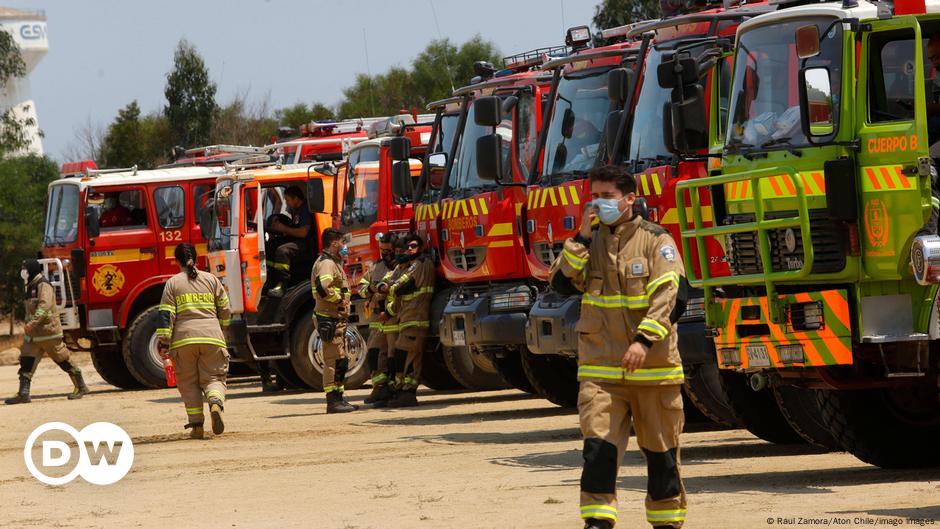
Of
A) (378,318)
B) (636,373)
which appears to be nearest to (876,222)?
(636,373)

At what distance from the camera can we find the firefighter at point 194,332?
1631cm

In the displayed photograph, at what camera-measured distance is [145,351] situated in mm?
24750

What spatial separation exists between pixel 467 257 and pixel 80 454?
4.32 meters

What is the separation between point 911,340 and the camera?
33.7 ft

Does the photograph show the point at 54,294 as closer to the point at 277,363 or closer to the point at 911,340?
the point at 277,363

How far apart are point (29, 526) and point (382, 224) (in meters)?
9.87

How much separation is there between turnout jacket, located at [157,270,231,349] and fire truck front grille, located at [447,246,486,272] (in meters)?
2.56

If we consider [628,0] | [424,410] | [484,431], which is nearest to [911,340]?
[484,431]

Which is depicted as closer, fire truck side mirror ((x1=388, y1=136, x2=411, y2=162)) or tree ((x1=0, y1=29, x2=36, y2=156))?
fire truck side mirror ((x1=388, y1=136, x2=411, y2=162))

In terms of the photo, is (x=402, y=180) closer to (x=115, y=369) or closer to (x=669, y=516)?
(x=115, y=369)

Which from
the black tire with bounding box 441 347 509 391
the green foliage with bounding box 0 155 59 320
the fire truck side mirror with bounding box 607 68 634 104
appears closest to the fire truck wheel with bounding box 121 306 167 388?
the black tire with bounding box 441 347 509 391

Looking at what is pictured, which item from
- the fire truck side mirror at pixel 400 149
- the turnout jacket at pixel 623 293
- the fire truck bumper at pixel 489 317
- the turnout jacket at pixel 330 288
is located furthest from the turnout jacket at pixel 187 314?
the turnout jacket at pixel 623 293

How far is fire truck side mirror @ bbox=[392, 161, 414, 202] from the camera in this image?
19.0m

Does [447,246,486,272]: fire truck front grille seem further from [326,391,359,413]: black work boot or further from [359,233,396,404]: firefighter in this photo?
[326,391,359,413]: black work boot
